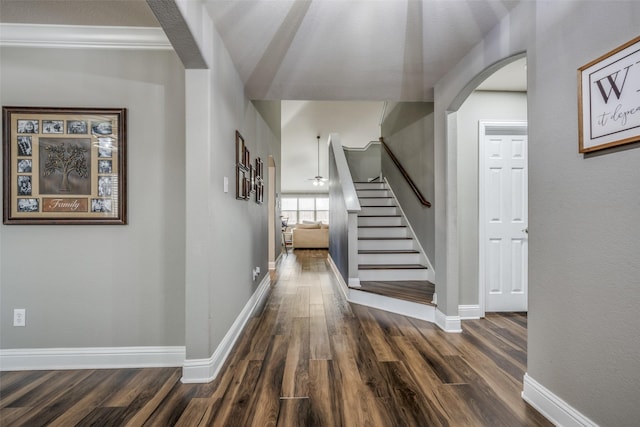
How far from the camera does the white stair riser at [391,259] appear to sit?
143 inches

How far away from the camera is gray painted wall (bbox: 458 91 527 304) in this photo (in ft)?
9.05

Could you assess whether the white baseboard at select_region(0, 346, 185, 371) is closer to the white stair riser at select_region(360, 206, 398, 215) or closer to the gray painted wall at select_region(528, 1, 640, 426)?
the gray painted wall at select_region(528, 1, 640, 426)

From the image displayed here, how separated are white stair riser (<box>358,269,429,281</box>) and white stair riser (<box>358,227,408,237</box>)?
708 millimetres

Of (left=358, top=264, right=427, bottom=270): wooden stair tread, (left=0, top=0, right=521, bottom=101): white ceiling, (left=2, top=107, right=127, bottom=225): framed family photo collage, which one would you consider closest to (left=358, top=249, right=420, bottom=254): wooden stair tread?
(left=358, top=264, right=427, bottom=270): wooden stair tread

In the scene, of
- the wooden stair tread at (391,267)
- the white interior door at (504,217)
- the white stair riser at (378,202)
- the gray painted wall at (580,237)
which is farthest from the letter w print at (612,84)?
the white stair riser at (378,202)

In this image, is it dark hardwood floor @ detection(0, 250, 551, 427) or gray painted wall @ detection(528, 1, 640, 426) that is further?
dark hardwood floor @ detection(0, 250, 551, 427)

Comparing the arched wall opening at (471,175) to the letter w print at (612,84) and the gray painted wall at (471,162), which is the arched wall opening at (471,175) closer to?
the gray painted wall at (471,162)

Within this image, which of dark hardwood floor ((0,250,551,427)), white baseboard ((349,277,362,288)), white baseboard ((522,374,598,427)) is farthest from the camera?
white baseboard ((349,277,362,288))

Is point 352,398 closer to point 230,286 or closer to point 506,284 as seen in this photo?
point 230,286

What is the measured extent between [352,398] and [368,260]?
7.03ft

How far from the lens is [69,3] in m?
1.68

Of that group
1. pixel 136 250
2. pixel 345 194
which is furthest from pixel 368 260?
pixel 136 250

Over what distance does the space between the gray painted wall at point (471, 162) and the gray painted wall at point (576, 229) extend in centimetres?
108

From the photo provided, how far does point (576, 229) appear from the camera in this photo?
1306 mm
